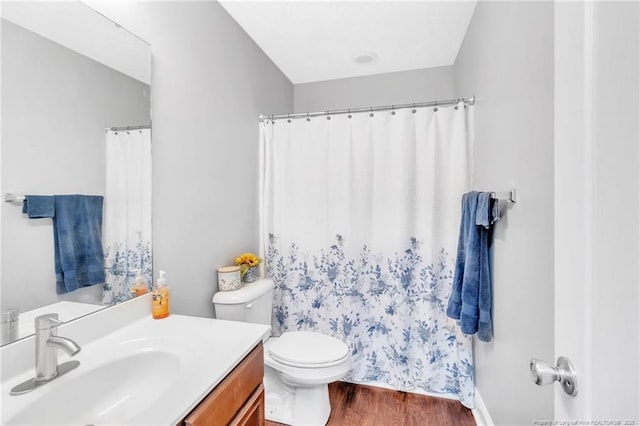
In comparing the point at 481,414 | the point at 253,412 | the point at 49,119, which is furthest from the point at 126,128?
the point at 481,414

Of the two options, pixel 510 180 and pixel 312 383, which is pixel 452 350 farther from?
pixel 510 180

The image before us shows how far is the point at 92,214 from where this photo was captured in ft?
3.39

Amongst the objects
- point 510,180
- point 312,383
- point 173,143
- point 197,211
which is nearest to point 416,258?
point 510,180

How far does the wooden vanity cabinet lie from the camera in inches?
30.0

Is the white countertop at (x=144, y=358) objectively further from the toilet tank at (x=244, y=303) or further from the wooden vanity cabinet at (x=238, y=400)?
the toilet tank at (x=244, y=303)

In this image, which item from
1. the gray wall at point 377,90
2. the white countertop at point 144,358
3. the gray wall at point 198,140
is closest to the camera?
the white countertop at point 144,358

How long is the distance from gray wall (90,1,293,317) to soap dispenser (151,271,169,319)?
109 millimetres

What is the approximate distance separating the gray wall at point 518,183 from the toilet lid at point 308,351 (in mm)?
804

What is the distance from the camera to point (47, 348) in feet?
2.58

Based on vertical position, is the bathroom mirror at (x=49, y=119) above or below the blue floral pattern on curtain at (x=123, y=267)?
above

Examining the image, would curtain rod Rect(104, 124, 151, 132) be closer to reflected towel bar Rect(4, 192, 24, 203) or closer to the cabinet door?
reflected towel bar Rect(4, 192, 24, 203)

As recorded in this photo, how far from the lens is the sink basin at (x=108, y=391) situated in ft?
2.40

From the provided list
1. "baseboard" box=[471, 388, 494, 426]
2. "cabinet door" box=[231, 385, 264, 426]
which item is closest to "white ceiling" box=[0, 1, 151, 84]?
"cabinet door" box=[231, 385, 264, 426]
